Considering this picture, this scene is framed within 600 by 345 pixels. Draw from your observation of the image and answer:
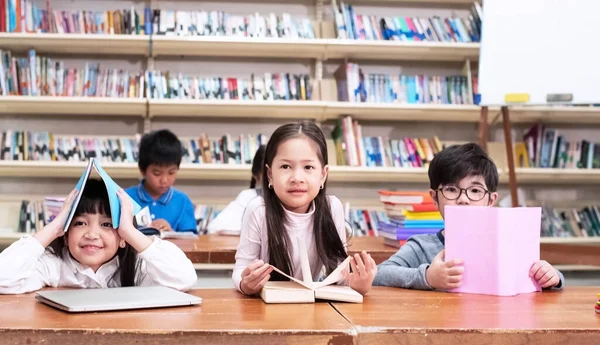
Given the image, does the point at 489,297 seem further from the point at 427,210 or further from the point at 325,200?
the point at 427,210

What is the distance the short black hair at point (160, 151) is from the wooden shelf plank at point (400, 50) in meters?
1.34

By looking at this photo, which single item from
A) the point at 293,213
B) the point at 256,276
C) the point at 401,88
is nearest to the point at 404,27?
the point at 401,88

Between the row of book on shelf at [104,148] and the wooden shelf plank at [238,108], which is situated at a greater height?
the wooden shelf plank at [238,108]

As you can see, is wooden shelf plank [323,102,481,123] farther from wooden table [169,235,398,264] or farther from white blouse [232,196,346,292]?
white blouse [232,196,346,292]

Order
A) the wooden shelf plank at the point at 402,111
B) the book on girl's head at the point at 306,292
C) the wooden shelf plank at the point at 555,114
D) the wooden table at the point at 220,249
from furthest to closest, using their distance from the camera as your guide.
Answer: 1. the wooden shelf plank at the point at 555,114
2. the wooden shelf plank at the point at 402,111
3. the wooden table at the point at 220,249
4. the book on girl's head at the point at 306,292

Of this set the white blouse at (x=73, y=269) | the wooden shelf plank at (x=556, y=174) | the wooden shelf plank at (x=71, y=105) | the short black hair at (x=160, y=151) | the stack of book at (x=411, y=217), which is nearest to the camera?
the white blouse at (x=73, y=269)

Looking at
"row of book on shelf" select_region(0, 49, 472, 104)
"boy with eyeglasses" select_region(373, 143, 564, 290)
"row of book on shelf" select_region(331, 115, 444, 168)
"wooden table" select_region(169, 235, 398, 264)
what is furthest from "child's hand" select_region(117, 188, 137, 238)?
"row of book on shelf" select_region(331, 115, 444, 168)

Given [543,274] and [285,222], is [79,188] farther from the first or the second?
[543,274]

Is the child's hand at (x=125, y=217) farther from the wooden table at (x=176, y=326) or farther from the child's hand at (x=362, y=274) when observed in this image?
the child's hand at (x=362, y=274)

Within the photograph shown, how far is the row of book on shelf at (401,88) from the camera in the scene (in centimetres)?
481

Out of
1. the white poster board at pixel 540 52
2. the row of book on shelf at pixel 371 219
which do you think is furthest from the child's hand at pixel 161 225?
the white poster board at pixel 540 52

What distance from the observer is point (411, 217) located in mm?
2902

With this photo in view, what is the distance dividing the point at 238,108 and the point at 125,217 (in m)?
3.04

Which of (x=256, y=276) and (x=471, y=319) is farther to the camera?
(x=256, y=276)
